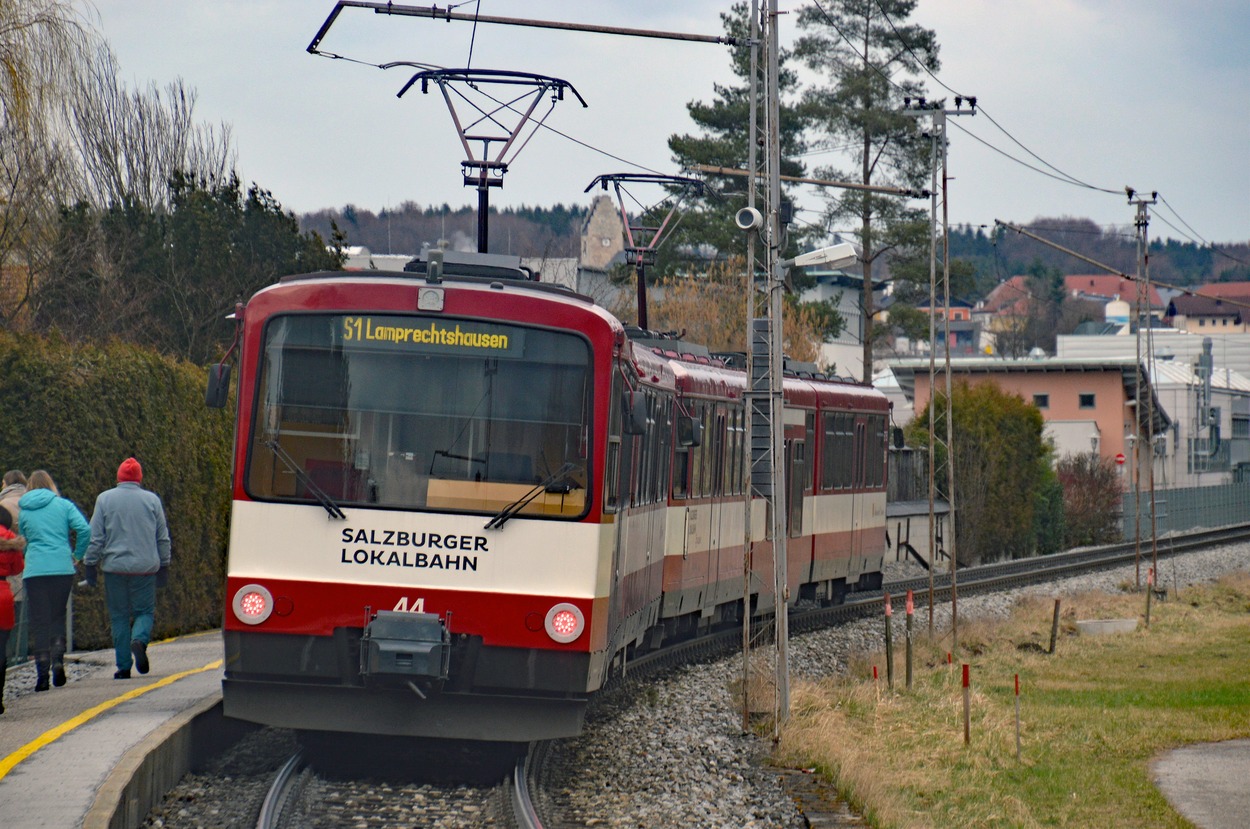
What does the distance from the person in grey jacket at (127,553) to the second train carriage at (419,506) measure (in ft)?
7.57

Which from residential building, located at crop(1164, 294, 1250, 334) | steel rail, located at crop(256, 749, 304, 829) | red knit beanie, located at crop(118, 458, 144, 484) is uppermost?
residential building, located at crop(1164, 294, 1250, 334)

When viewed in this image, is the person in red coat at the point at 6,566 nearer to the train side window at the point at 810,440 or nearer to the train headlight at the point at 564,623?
the train headlight at the point at 564,623

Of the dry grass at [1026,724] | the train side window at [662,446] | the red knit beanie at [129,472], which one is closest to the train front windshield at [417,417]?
Answer: the red knit beanie at [129,472]

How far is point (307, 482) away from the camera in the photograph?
34.0 feet

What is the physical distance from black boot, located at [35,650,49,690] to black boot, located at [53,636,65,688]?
0.15 m

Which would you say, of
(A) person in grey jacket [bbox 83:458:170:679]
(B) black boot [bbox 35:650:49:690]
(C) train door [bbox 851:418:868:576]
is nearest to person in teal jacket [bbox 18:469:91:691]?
(B) black boot [bbox 35:650:49:690]

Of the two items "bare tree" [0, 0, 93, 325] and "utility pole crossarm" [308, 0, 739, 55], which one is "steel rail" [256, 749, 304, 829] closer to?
"utility pole crossarm" [308, 0, 739, 55]

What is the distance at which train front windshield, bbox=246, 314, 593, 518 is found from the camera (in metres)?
10.3

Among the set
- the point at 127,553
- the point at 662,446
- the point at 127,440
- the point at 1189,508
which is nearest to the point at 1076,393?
the point at 1189,508

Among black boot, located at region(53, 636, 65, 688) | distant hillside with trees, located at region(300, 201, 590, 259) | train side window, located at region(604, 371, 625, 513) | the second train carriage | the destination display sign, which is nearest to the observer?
the second train carriage

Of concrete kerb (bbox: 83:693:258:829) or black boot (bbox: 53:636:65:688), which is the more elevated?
black boot (bbox: 53:636:65:688)

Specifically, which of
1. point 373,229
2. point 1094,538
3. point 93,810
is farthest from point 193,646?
point 373,229

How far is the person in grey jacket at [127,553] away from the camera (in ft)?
40.4

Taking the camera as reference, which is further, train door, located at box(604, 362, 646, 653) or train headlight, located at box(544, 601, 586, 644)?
train door, located at box(604, 362, 646, 653)
